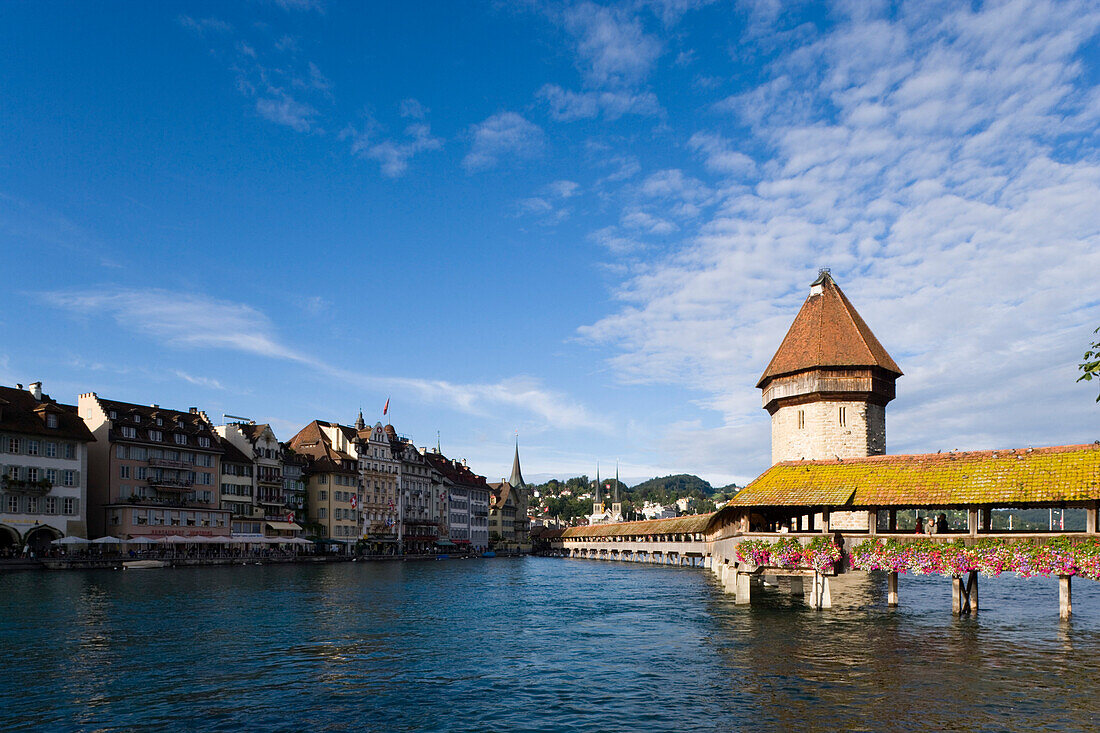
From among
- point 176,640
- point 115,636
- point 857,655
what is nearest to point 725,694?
point 857,655

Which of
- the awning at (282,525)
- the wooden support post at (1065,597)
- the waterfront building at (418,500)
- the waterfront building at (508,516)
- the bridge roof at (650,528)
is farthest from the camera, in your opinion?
the waterfront building at (508,516)

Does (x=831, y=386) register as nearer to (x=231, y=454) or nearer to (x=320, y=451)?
(x=231, y=454)

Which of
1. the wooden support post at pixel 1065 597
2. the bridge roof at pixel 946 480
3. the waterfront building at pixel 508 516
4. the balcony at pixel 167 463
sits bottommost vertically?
the waterfront building at pixel 508 516

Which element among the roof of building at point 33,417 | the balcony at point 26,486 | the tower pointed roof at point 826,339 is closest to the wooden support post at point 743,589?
the tower pointed roof at point 826,339

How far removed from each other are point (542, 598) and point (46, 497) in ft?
148

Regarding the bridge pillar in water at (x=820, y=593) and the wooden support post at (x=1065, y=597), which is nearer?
the wooden support post at (x=1065, y=597)

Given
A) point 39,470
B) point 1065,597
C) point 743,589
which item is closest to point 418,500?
point 39,470

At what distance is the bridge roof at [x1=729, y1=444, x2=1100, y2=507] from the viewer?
3052 cm

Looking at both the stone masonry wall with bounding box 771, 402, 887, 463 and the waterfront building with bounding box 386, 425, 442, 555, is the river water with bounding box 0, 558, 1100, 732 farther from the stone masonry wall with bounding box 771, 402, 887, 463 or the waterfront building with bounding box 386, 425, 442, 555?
the waterfront building with bounding box 386, 425, 442, 555

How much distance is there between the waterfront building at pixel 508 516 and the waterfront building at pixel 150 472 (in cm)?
7432

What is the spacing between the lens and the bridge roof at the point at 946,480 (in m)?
30.5

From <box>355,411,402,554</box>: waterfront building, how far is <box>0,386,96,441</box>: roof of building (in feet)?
141

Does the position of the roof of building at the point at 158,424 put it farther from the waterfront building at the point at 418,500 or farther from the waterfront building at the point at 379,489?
the waterfront building at the point at 418,500

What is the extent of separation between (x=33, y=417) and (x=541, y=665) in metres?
62.8
